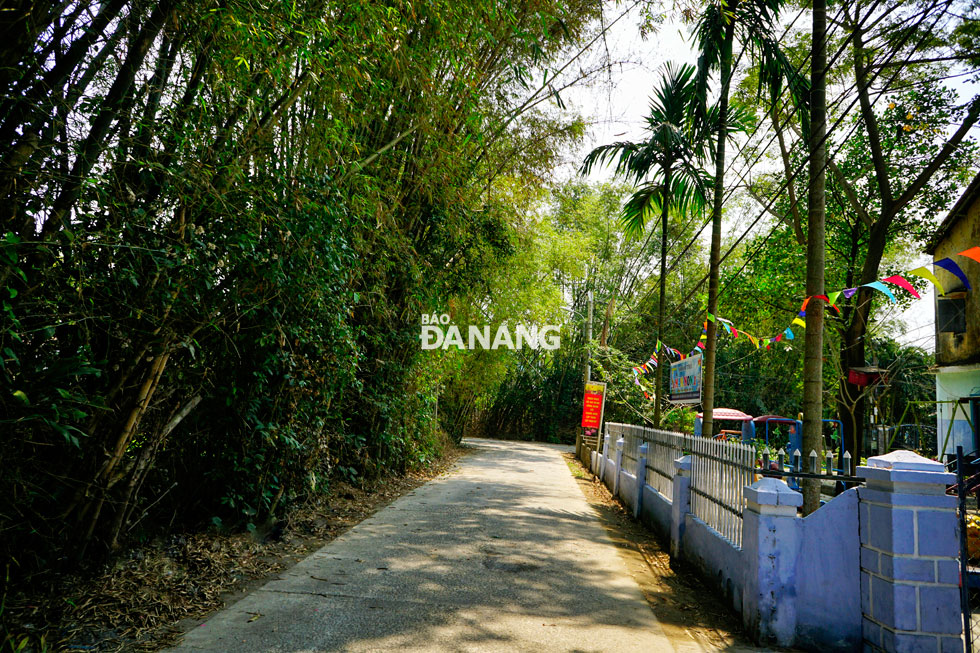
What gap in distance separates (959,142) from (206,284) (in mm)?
14861

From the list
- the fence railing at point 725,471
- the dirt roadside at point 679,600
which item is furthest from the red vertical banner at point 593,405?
the fence railing at point 725,471

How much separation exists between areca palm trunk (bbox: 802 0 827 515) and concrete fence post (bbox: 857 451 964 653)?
1475 mm

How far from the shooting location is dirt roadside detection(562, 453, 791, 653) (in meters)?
4.41

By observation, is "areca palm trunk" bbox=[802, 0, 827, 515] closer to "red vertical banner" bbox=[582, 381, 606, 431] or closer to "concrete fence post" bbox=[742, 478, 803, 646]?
"concrete fence post" bbox=[742, 478, 803, 646]

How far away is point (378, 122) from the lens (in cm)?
798

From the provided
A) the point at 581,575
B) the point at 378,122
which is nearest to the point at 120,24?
the point at 378,122

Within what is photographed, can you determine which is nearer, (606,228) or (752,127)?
(752,127)

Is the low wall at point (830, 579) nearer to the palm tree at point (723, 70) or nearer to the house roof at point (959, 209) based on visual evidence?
the palm tree at point (723, 70)

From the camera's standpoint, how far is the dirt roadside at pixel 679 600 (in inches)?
173

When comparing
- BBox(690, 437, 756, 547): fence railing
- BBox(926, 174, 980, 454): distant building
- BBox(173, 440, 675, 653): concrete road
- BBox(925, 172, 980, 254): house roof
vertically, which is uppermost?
BBox(925, 172, 980, 254): house roof

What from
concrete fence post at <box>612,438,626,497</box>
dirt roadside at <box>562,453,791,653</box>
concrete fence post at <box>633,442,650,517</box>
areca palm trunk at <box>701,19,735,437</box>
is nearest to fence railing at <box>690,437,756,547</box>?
dirt roadside at <box>562,453,791,653</box>

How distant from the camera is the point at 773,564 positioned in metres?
4.31

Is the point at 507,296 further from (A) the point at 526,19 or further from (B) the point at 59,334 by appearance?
(B) the point at 59,334

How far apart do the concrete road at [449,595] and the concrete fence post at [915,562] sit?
4.43ft
